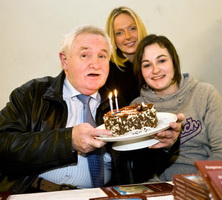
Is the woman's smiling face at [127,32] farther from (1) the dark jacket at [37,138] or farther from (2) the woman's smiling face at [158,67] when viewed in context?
(1) the dark jacket at [37,138]

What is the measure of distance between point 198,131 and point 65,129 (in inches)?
36.4

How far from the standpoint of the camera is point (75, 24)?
288 centimetres

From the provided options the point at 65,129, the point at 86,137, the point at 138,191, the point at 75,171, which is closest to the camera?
→ the point at 138,191

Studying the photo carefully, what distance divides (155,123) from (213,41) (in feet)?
5.62

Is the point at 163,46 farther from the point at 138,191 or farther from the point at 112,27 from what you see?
the point at 138,191

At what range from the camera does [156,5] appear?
2898mm

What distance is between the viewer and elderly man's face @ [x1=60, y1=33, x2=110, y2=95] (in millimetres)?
1951

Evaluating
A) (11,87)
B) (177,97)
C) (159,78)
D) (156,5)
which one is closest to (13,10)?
(11,87)

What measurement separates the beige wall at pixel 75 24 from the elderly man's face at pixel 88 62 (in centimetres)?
98

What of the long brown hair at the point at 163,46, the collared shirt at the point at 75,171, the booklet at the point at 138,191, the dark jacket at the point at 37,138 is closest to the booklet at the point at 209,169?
the booklet at the point at 138,191

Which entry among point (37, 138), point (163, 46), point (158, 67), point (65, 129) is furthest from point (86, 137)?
point (163, 46)

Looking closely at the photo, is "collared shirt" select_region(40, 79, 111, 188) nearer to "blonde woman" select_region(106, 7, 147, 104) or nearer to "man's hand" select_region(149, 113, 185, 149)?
"man's hand" select_region(149, 113, 185, 149)

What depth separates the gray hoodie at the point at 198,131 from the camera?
1875 mm

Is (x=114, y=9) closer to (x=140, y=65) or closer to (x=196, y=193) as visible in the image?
(x=140, y=65)
